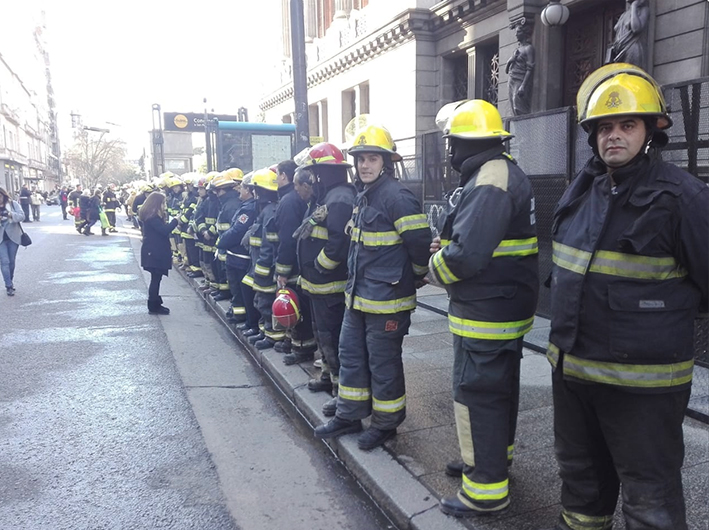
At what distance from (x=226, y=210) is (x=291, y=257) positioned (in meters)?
2.88

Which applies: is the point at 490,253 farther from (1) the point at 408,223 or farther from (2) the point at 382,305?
(2) the point at 382,305

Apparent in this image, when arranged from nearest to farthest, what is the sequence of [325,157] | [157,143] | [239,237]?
[325,157], [239,237], [157,143]

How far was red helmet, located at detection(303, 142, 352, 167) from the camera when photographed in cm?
455

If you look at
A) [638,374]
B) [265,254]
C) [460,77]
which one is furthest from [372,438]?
[460,77]

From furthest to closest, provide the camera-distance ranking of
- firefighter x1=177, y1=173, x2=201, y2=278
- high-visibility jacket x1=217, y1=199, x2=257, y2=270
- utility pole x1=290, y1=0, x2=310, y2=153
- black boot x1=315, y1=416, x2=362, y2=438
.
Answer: firefighter x1=177, y1=173, x2=201, y2=278
utility pole x1=290, y1=0, x2=310, y2=153
high-visibility jacket x1=217, y1=199, x2=257, y2=270
black boot x1=315, y1=416, x2=362, y2=438

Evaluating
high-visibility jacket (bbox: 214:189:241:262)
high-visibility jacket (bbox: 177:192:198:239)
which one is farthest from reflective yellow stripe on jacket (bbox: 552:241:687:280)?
high-visibility jacket (bbox: 177:192:198:239)

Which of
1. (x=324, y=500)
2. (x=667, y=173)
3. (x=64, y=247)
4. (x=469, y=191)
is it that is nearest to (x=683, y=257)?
(x=667, y=173)

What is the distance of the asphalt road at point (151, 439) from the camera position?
336 centimetres

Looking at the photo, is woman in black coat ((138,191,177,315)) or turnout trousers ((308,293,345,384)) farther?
woman in black coat ((138,191,177,315))

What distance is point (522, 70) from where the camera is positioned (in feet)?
37.7

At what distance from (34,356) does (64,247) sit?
13060 millimetres

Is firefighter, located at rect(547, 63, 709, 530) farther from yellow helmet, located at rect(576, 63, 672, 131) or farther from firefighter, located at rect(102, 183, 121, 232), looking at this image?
firefighter, located at rect(102, 183, 121, 232)

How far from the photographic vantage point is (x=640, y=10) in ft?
28.9

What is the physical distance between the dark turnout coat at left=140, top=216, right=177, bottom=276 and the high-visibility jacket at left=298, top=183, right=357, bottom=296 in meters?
4.19
